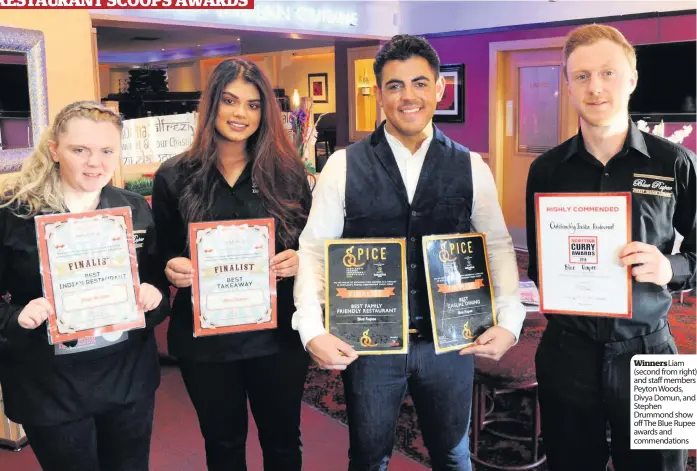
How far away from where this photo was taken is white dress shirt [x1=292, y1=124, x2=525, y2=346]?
72.6 inches

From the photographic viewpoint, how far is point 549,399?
1.76m

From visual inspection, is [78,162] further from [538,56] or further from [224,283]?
[538,56]

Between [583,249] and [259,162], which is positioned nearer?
[583,249]

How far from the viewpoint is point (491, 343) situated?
5.86ft

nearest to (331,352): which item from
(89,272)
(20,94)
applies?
(89,272)

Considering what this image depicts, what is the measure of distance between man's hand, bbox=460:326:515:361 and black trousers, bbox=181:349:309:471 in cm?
55

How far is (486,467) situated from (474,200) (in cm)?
157

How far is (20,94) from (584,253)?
2996 mm

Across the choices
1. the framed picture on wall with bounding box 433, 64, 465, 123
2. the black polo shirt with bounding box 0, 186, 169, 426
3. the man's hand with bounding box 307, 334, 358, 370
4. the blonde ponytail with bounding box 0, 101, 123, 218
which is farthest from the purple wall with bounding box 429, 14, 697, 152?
the black polo shirt with bounding box 0, 186, 169, 426

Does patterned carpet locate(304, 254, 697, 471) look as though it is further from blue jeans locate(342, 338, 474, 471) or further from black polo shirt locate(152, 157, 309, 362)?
black polo shirt locate(152, 157, 309, 362)

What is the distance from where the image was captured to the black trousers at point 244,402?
1.98m

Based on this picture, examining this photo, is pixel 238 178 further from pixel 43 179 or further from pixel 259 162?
pixel 43 179

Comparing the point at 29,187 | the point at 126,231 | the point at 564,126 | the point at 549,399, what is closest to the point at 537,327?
the point at 549,399

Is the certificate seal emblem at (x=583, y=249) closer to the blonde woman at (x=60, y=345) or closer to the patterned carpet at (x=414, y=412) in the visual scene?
the blonde woman at (x=60, y=345)
